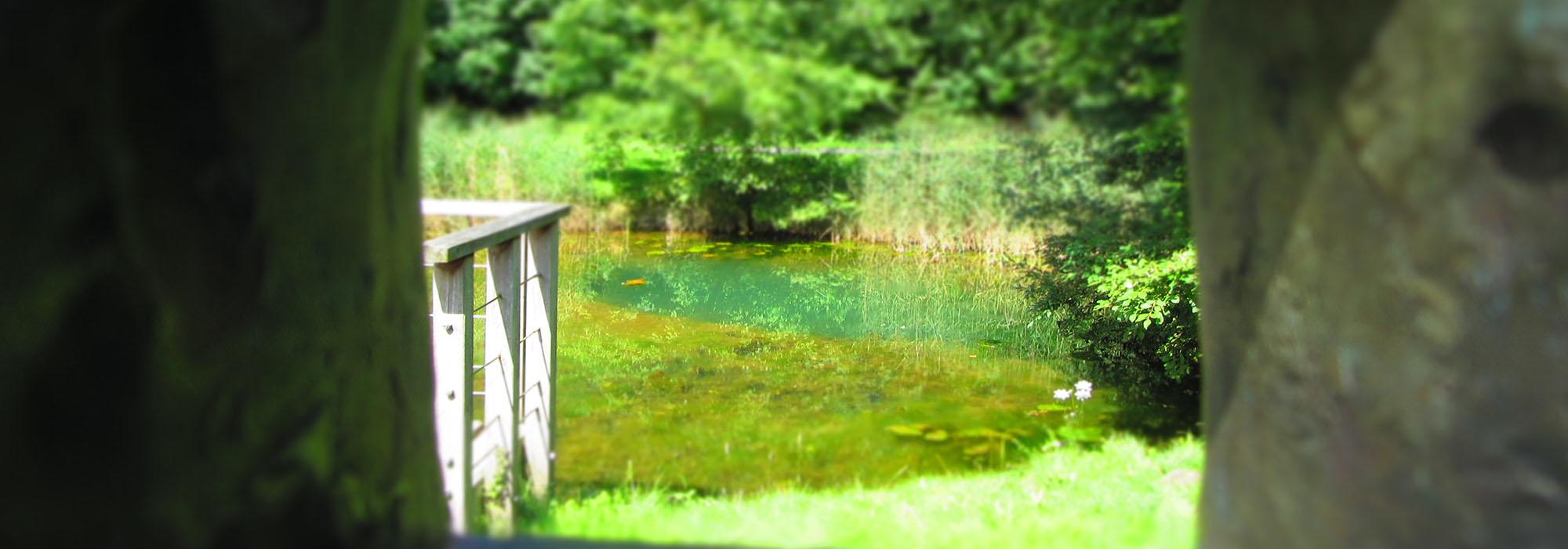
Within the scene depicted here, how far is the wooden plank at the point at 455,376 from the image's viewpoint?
353cm

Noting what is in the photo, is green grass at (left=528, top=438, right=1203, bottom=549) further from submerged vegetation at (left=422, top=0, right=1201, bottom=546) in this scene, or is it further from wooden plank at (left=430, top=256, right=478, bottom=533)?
wooden plank at (left=430, top=256, right=478, bottom=533)

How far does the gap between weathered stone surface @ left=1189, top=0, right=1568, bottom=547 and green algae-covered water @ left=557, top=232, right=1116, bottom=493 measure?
12.2 feet

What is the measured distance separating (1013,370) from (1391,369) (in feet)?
20.5

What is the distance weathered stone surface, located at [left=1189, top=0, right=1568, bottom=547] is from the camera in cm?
126

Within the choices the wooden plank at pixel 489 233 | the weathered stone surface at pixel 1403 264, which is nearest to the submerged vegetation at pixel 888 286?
the wooden plank at pixel 489 233

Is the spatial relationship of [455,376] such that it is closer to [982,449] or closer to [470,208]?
[470,208]

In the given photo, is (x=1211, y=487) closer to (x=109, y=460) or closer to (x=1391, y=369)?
(x=1391, y=369)

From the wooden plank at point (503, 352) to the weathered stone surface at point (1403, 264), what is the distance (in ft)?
9.28

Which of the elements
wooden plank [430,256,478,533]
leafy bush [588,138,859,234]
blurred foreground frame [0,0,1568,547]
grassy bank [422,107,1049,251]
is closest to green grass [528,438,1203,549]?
wooden plank [430,256,478,533]

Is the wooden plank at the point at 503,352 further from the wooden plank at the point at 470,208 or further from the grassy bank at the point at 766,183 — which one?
the grassy bank at the point at 766,183

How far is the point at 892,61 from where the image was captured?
290 inches

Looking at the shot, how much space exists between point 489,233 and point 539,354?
1.10 metres

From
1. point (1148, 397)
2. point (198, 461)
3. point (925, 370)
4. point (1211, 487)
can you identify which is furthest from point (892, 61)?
point (198, 461)

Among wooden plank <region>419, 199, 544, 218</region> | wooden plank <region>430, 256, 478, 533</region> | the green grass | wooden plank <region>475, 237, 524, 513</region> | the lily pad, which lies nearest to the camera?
the green grass
